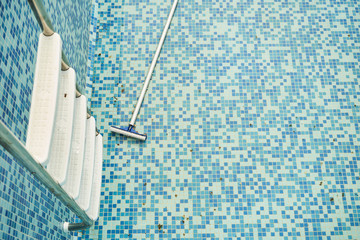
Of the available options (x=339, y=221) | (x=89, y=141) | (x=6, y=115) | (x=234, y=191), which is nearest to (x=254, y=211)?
(x=234, y=191)

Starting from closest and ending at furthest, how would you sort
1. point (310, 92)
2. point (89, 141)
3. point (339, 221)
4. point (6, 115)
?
1. point (6, 115)
2. point (89, 141)
3. point (339, 221)
4. point (310, 92)

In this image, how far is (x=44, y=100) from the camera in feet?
3.45

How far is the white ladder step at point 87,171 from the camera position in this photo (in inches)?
57.9

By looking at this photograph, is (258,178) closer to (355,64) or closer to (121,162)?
(121,162)

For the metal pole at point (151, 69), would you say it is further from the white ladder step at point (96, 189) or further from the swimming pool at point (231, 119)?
the white ladder step at point (96, 189)

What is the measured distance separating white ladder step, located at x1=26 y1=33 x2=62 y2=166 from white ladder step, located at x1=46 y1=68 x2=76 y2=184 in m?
0.13

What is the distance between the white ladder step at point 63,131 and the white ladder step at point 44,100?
128mm

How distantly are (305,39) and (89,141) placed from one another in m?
1.78

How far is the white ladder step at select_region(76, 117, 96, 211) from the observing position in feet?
4.82

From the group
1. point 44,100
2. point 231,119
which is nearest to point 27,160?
point 44,100

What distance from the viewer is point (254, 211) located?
7.75ft

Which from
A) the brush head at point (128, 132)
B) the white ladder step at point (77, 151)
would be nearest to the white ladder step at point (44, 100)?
the white ladder step at point (77, 151)

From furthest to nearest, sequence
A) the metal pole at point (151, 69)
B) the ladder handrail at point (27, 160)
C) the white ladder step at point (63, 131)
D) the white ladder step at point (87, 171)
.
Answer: the metal pole at point (151, 69) < the white ladder step at point (87, 171) < the white ladder step at point (63, 131) < the ladder handrail at point (27, 160)

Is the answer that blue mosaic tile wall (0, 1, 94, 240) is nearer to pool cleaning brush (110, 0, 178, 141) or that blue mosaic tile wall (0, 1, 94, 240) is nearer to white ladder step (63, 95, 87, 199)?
white ladder step (63, 95, 87, 199)
